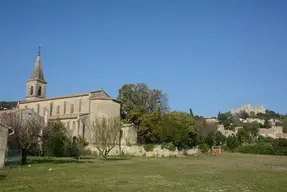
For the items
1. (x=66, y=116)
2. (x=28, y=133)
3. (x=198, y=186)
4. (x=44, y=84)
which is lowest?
(x=198, y=186)

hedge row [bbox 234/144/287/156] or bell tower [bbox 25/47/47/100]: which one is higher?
bell tower [bbox 25/47/47/100]

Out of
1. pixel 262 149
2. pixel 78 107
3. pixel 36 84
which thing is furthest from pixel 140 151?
pixel 262 149

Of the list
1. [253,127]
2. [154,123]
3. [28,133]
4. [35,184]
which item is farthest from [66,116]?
[253,127]

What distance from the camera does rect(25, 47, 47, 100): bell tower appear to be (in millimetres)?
69625

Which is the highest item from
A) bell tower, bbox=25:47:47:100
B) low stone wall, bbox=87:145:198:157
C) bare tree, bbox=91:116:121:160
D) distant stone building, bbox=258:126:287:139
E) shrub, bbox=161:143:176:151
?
bell tower, bbox=25:47:47:100

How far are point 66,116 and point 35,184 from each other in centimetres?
4258

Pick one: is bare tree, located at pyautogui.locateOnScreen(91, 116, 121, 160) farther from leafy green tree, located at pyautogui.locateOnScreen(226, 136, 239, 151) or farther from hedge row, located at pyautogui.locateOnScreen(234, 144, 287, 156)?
leafy green tree, located at pyautogui.locateOnScreen(226, 136, 239, 151)

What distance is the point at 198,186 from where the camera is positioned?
53.7 feet

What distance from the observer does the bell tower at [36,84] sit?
69625 mm

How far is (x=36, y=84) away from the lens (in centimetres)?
6950

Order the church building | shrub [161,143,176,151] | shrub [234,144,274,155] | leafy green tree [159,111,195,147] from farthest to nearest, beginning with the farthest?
shrub [234,144,274,155], shrub [161,143,176,151], leafy green tree [159,111,195,147], the church building

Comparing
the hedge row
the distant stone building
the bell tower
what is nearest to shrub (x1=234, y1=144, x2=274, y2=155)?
the hedge row

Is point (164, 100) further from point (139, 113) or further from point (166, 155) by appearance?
point (166, 155)

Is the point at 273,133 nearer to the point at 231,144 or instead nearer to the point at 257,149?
the point at 231,144
